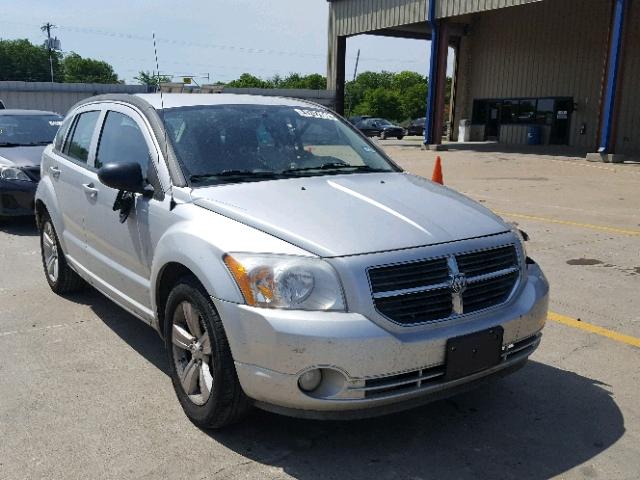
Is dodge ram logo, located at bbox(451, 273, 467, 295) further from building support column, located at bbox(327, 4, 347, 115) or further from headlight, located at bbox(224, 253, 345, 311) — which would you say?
building support column, located at bbox(327, 4, 347, 115)

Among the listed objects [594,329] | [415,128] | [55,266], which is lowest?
[594,329]

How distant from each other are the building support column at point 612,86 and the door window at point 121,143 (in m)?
18.9

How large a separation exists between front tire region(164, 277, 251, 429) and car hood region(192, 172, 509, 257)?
484 mm

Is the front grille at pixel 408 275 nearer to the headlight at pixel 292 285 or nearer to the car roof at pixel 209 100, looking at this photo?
the headlight at pixel 292 285

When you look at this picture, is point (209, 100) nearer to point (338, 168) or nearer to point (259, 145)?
point (259, 145)

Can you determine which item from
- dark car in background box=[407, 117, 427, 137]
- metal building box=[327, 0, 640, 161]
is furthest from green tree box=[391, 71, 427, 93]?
metal building box=[327, 0, 640, 161]

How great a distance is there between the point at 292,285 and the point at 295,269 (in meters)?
0.07

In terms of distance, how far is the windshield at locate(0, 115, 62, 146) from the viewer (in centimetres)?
970

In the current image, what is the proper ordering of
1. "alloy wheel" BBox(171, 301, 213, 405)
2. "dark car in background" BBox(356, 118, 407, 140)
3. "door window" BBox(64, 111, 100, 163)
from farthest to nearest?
"dark car in background" BBox(356, 118, 407, 140)
"door window" BBox(64, 111, 100, 163)
"alloy wheel" BBox(171, 301, 213, 405)

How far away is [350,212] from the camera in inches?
127

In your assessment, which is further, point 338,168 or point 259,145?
point 338,168

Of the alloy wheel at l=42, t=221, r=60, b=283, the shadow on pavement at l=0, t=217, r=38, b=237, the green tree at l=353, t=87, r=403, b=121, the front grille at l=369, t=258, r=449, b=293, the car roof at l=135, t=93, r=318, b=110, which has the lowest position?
the shadow on pavement at l=0, t=217, r=38, b=237

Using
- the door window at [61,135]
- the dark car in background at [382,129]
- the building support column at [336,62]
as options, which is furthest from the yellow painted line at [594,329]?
the dark car in background at [382,129]

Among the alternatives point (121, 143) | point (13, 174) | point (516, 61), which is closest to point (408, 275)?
point (121, 143)
